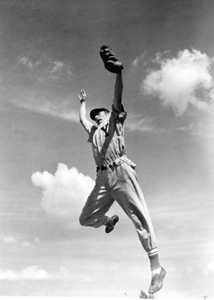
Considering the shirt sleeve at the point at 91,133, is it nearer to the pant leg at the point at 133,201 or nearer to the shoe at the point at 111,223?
the pant leg at the point at 133,201

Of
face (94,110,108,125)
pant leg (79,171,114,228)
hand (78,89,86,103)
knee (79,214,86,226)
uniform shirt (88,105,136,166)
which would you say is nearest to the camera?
uniform shirt (88,105,136,166)

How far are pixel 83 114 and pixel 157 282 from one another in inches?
124

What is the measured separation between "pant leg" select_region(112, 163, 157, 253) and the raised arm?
1.09m

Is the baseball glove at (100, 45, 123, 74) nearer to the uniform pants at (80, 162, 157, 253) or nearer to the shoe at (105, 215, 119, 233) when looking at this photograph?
the uniform pants at (80, 162, 157, 253)

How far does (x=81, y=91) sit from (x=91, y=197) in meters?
2.07

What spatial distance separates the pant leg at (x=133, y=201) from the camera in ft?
19.2

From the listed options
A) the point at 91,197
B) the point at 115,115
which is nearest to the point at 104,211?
the point at 91,197

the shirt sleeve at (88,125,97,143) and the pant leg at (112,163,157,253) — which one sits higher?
the shirt sleeve at (88,125,97,143)

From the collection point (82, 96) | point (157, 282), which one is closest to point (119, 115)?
point (82, 96)

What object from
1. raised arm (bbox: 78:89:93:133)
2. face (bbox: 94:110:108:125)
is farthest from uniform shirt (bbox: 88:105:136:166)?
raised arm (bbox: 78:89:93:133)

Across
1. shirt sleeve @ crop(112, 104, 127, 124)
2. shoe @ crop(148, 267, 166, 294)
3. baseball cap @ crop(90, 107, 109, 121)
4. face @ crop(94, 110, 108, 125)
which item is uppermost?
baseball cap @ crop(90, 107, 109, 121)

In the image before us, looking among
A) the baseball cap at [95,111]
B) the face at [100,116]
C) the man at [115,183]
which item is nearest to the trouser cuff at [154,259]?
the man at [115,183]

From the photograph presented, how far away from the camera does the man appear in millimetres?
5781

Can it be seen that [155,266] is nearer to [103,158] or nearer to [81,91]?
[103,158]
